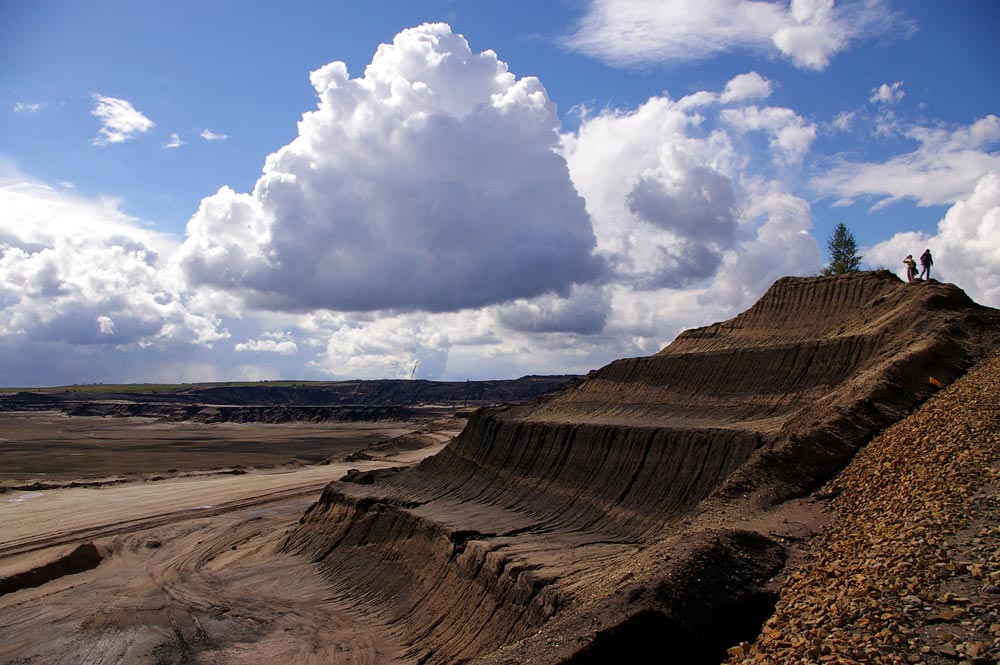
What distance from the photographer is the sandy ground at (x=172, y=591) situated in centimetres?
2144

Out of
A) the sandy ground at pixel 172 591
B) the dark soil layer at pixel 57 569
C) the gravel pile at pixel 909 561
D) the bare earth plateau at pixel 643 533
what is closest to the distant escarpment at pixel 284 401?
the sandy ground at pixel 172 591

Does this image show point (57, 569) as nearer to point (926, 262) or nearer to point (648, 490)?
point (648, 490)

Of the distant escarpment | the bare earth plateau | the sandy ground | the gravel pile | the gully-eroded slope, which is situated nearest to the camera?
the gravel pile

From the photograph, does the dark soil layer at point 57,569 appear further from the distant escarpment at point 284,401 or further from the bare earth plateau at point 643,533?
the distant escarpment at point 284,401

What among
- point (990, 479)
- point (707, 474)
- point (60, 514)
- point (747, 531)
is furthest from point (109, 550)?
point (990, 479)

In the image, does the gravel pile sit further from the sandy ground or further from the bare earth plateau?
the sandy ground

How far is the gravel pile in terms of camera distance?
9352 mm

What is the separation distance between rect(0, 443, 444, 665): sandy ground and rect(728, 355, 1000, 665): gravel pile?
1254 centimetres

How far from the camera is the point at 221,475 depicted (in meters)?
60.0

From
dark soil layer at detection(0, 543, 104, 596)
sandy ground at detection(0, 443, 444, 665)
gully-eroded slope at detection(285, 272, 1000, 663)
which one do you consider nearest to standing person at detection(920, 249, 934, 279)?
gully-eroded slope at detection(285, 272, 1000, 663)

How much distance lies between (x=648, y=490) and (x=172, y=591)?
749 inches

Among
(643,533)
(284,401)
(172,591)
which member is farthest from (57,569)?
(284,401)

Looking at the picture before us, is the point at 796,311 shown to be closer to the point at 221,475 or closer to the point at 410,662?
the point at 410,662

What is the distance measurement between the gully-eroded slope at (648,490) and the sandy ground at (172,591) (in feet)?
5.87
